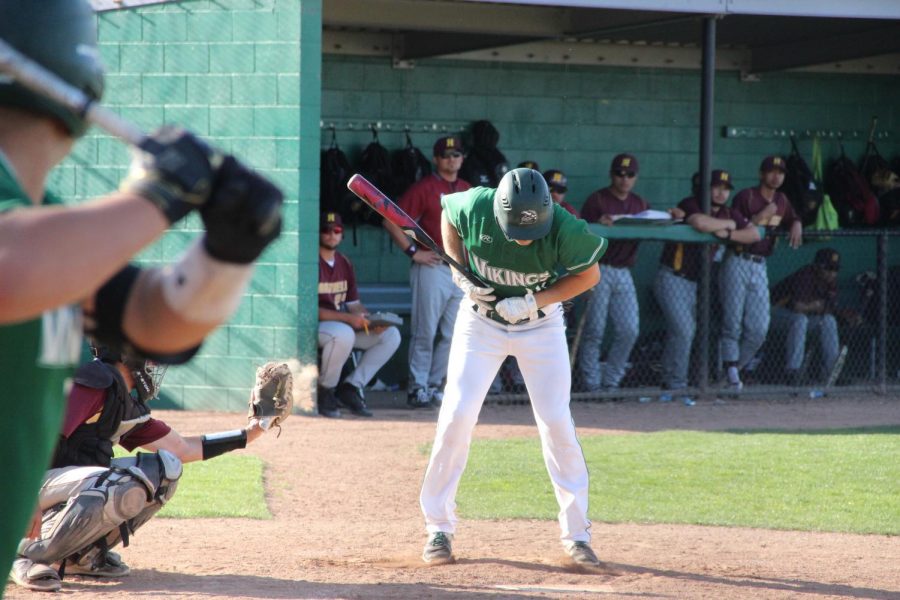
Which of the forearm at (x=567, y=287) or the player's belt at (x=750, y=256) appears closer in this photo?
the forearm at (x=567, y=287)

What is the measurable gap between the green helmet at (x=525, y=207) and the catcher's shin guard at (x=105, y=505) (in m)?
1.77

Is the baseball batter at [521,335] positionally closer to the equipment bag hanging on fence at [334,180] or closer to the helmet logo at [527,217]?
the helmet logo at [527,217]

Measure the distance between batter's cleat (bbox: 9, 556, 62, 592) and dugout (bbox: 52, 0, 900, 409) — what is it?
501cm

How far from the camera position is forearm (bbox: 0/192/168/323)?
4.77ft

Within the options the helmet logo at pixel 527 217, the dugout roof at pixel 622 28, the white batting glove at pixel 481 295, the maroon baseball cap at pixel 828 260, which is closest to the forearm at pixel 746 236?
the maroon baseball cap at pixel 828 260

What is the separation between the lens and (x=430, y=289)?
1046cm

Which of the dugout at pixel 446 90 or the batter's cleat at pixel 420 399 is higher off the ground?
the dugout at pixel 446 90

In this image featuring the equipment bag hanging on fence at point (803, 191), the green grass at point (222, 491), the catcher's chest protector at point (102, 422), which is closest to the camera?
the catcher's chest protector at point (102, 422)

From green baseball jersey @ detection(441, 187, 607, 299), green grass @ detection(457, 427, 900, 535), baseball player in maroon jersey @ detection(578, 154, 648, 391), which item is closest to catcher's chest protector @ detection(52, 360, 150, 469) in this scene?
green baseball jersey @ detection(441, 187, 607, 299)

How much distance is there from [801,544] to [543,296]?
1815 millimetres

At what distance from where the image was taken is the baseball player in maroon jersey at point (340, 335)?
9781mm

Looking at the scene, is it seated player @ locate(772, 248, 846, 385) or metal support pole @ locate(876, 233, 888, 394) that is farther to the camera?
seated player @ locate(772, 248, 846, 385)

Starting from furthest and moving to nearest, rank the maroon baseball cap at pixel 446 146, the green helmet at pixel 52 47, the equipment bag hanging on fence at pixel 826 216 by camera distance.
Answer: the equipment bag hanging on fence at pixel 826 216, the maroon baseball cap at pixel 446 146, the green helmet at pixel 52 47

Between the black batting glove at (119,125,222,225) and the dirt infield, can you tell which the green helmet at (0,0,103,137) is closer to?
the black batting glove at (119,125,222,225)
